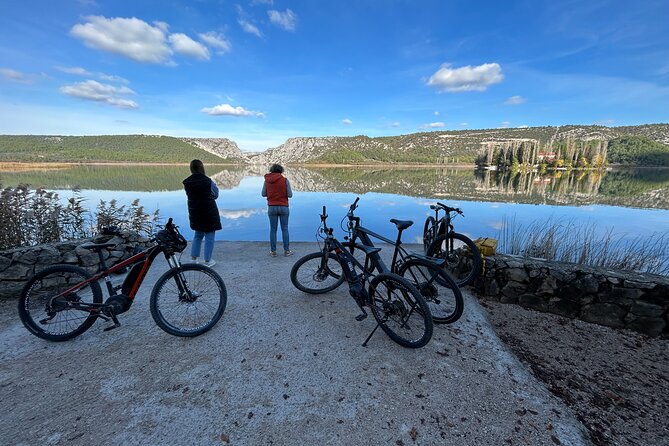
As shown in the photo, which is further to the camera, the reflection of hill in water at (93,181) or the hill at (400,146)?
the hill at (400,146)

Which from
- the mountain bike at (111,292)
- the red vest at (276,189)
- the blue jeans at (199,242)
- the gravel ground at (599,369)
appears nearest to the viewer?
the gravel ground at (599,369)

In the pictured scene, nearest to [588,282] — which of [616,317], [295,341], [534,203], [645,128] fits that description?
[616,317]

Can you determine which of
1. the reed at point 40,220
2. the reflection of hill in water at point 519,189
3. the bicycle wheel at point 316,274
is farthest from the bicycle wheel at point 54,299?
the reflection of hill in water at point 519,189

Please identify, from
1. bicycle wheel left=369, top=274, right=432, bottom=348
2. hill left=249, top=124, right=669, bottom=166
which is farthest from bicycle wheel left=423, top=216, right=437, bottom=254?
hill left=249, top=124, right=669, bottom=166

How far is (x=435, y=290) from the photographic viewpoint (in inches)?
149

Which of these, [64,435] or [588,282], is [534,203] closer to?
[588,282]

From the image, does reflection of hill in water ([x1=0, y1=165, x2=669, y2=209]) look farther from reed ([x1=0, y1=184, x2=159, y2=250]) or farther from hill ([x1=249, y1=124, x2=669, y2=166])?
hill ([x1=249, y1=124, x2=669, y2=166])

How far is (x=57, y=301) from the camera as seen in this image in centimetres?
312

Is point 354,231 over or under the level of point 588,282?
over

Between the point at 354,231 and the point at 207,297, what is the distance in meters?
2.13

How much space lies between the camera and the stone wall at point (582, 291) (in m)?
3.81

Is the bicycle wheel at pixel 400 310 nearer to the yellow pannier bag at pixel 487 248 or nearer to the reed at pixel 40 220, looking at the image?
the yellow pannier bag at pixel 487 248

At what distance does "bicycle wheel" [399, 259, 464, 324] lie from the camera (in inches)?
140

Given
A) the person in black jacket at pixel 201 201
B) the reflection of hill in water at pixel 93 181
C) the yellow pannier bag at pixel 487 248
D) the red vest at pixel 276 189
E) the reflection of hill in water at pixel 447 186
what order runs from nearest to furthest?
the yellow pannier bag at pixel 487 248 < the person in black jacket at pixel 201 201 < the red vest at pixel 276 189 < the reflection of hill in water at pixel 447 186 < the reflection of hill in water at pixel 93 181
